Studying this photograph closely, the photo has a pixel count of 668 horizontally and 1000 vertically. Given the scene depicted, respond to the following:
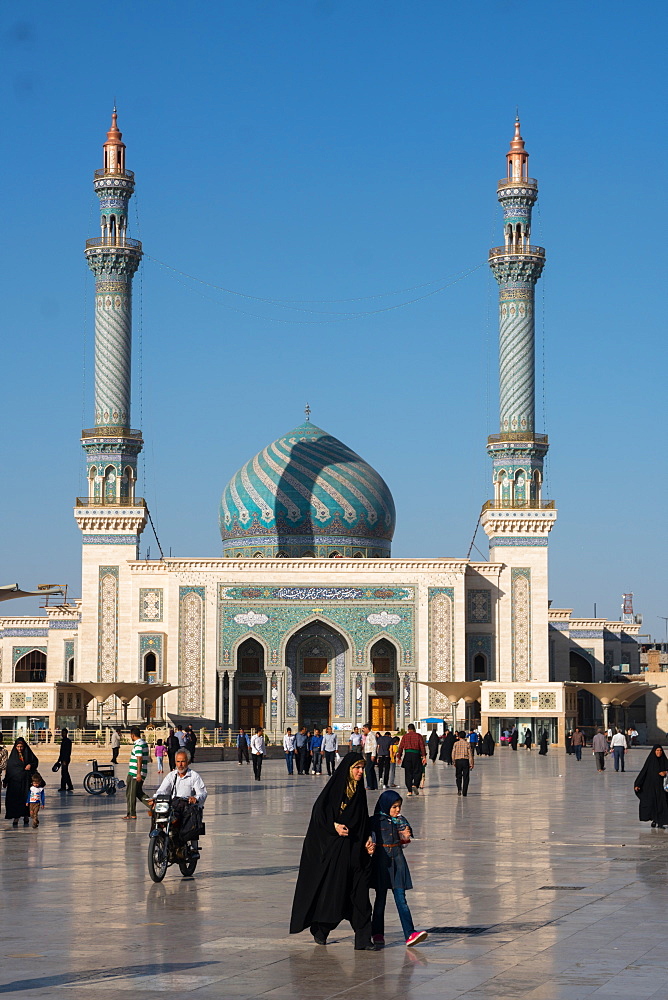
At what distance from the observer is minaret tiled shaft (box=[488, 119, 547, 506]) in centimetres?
4034

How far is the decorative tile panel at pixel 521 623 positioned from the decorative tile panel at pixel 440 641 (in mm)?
1793

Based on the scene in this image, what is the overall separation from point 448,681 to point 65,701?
9.78 meters

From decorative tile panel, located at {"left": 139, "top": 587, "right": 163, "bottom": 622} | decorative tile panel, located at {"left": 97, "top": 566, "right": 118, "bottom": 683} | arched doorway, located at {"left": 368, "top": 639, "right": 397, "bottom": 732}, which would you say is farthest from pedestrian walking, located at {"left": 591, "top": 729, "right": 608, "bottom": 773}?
decorative tile panel, located at {"left": 97, "top": 566, "right": 118, "bottom": 683}

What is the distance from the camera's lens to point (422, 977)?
626 cm

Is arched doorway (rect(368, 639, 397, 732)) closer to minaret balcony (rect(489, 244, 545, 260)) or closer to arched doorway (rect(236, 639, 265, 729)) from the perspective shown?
arched doorway (rect(236, 639, 265, 729))

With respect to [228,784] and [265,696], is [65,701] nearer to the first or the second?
[265,696]

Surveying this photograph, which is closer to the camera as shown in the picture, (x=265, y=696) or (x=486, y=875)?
(x=486, y=875)

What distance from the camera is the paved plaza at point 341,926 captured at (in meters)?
6.07

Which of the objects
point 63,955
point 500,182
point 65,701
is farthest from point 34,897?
point 500,182

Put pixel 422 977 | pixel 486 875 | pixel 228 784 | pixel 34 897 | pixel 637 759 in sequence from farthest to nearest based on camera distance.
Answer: pixel 637 759
pixel 228 784
pixel 486 875
pixel 34 897
pixel 422 977

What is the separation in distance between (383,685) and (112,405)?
10.2 meters

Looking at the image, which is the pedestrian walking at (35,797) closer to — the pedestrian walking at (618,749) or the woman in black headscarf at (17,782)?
the woman in black headscarf at (17,782)

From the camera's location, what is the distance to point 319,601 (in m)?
39.3

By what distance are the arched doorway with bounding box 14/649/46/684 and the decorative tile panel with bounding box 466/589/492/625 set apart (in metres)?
15.7
